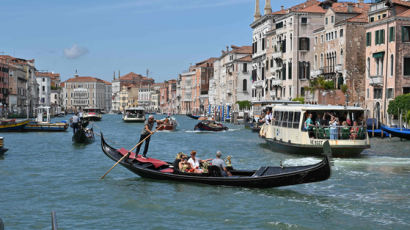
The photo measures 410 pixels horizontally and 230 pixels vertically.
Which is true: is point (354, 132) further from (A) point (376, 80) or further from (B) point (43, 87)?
(B) point (43, 87)

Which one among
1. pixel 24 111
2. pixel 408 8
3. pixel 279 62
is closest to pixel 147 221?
pixel 408 8

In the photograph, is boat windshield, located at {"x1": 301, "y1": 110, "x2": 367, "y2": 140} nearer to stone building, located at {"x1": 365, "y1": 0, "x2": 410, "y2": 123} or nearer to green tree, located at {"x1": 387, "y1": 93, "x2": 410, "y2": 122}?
green tree, located at {"x1": 387, "y1": 93, "x2": 410, "y2": 122}

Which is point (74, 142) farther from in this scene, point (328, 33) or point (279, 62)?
point (279, 62)

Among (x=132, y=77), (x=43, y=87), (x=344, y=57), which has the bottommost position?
(x=344, y=57)

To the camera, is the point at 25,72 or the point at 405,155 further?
the point at 25,72

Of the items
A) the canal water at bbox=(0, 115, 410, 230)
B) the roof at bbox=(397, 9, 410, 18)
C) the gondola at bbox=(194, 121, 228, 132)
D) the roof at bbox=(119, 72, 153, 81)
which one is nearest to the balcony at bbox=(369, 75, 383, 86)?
the roof at bbox=(397, 9, 410, 18)

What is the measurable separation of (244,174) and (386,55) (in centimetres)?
2037

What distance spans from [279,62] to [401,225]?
120 ft

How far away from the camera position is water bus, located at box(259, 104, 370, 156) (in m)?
17.1

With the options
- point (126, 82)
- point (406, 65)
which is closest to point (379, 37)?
point (406, 65)

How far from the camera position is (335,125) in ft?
56.7

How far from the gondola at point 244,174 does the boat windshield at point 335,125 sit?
18.1ft

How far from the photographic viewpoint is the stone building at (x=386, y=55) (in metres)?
29.9

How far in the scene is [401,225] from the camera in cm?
940
